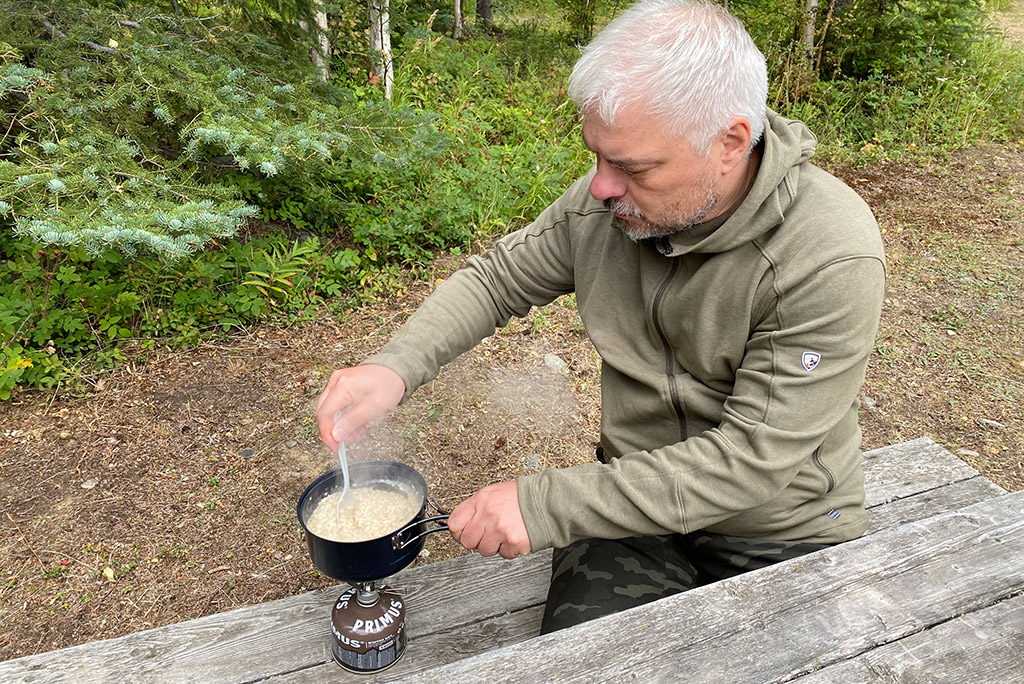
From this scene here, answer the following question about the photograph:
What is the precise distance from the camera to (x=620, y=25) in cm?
161

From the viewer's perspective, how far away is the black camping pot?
146 cm

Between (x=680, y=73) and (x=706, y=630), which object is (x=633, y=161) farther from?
(x=706, y=630)

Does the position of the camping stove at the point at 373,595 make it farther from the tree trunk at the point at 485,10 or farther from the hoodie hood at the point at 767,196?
the tree trunk at the point at 485,10

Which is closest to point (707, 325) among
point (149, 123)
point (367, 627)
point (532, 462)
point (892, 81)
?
point (367, 627)

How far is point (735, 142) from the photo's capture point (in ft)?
5.25

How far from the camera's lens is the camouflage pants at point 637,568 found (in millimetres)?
1821

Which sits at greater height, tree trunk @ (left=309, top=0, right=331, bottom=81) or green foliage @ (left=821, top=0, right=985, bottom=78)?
tree trunk @ (left=309, top=0, right=331, bottom=81)

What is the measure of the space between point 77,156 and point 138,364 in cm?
134

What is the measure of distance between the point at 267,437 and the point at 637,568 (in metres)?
2.16

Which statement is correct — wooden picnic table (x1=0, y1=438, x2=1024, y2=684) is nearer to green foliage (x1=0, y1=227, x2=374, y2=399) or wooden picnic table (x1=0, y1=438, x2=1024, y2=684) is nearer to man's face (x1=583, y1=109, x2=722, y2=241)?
man's face (x1=583, y1=109, x2=722, y2=241)

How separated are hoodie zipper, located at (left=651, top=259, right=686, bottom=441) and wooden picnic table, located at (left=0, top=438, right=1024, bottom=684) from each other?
0.46 metres

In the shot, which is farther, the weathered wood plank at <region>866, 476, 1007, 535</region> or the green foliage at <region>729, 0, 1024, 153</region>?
the green foliage at <region>729, 0, 1024, 153</region>

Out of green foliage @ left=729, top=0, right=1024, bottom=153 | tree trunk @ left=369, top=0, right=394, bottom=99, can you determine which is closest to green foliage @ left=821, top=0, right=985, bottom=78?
green foliage @ left=729, top=0, right=1024, bottom=153

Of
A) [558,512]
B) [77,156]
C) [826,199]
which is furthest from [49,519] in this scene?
[826,199]
